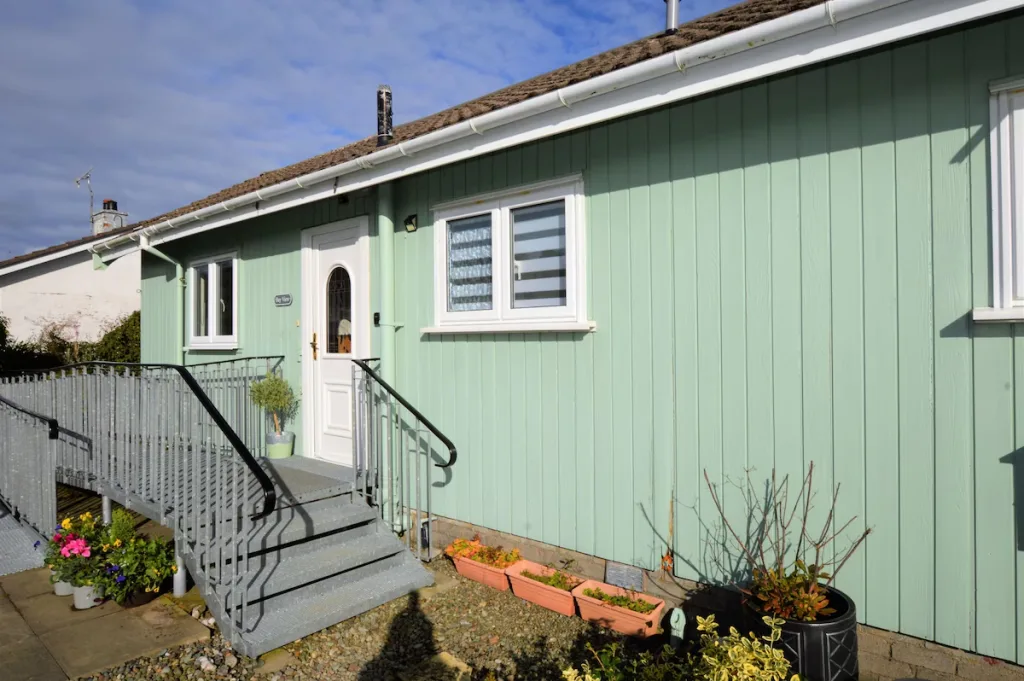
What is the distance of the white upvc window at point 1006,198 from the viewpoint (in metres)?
2.59

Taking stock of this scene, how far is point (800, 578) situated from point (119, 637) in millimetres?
3730

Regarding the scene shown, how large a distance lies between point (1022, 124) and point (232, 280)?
23.9 ft

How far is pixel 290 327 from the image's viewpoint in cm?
636

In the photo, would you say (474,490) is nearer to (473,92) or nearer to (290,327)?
(290,327)

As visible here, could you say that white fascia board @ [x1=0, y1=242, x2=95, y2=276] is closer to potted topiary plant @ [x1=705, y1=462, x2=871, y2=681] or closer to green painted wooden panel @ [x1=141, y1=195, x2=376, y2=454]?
green painted wooden panel @ [x1=141, y1=195, x2=376, y2=454]

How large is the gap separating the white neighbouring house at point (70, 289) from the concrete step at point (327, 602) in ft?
44.5

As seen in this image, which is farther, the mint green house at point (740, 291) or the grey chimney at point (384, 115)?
the grey chimney at point (384, 115)

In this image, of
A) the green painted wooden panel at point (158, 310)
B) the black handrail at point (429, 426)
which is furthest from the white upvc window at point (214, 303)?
the black handrail at point (429, 426)

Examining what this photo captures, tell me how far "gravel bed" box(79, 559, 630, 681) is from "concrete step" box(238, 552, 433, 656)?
69 millimetres

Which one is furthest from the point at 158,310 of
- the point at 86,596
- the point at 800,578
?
the point at 800,578

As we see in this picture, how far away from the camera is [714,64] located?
10.0ft

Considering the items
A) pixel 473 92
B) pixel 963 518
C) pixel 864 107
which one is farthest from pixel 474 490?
pixel 473 92

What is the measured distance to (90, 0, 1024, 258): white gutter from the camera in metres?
2.49

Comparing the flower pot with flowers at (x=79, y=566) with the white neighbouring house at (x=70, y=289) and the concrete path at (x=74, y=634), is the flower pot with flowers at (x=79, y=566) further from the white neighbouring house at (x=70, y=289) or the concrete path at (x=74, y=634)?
the white neighbouring house at (x=70, y=289)
